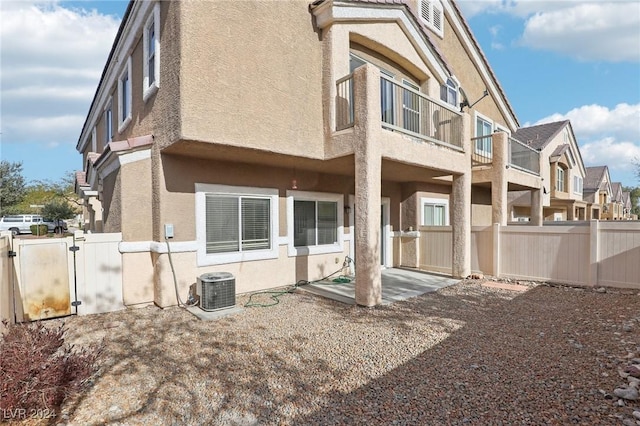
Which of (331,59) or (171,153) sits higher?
(331,59)

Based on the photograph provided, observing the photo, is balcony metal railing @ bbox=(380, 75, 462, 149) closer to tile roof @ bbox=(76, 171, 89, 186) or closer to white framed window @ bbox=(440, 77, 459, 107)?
white framed window @ bbox=(440, 77, 459, 107)

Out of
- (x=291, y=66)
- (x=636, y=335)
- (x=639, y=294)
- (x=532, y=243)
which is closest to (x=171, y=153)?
(x=291, y=66)

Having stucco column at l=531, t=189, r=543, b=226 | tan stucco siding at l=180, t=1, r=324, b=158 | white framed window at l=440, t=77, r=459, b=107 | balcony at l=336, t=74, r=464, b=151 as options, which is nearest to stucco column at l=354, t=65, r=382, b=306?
balcony at l=336, t=74, r=464, b=151

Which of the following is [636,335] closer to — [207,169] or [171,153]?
[207,169]

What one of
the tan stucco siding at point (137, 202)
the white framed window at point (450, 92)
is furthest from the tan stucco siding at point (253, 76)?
the white framed window at point (450, 92)

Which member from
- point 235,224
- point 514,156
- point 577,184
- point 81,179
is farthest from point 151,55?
point 577,184

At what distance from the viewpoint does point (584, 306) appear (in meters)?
7.33

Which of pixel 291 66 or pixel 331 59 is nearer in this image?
pixel 291 66

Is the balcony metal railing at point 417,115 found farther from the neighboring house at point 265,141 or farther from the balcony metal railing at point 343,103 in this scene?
the balcony metal railing at point 343,103

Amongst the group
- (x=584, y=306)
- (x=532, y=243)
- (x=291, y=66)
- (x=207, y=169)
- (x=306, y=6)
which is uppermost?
(x=306, y=6)

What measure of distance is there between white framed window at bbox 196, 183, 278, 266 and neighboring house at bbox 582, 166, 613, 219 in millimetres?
35253

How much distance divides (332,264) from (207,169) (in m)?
4.92

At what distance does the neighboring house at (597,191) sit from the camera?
33125 mm

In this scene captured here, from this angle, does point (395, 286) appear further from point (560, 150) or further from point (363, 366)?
point (560, 150)
